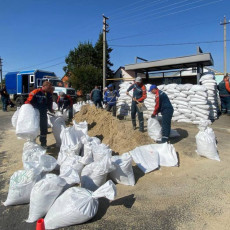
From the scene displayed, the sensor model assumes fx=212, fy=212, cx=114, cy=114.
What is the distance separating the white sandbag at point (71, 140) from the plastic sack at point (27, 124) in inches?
18.5

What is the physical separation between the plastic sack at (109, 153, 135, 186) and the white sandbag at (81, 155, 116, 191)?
0.20 meters

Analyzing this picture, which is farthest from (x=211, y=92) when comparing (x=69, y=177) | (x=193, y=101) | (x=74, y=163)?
(x=69, y=177)

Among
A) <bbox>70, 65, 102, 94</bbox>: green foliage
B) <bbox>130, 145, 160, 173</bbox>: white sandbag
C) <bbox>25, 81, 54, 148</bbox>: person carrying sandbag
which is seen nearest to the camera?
<bbox>130, 145, 160, 173</bbox>: white sandbag

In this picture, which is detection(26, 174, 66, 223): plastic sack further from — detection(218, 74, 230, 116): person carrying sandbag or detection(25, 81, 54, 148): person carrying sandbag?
detection(218, 74, 230, 116): person carrying sandbag

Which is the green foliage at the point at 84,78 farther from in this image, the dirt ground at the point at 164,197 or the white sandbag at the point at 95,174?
the white sandbag at the point at 95,174

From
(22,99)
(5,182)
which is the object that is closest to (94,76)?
(22,99)

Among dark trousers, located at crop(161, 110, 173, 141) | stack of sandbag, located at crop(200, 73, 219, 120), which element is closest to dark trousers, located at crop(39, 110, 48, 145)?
dark trousers, located at crop(161, 110, 173, 141)

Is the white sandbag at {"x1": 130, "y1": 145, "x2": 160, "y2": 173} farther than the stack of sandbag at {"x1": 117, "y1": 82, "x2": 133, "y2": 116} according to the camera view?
No

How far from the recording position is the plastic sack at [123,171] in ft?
9.34

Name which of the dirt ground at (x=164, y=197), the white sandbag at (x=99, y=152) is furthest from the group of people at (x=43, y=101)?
the white sandbag at (x=99, y=152)

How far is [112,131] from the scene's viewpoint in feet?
15.9

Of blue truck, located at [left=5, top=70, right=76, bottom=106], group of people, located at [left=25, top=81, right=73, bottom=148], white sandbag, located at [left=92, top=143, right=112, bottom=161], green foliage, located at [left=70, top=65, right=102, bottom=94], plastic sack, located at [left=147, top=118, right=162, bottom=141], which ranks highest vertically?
green foliage, located at [left=70, top=65, right=102, bottom=94]

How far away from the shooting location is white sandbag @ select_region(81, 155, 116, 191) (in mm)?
2627

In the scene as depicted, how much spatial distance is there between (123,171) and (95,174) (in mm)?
423
